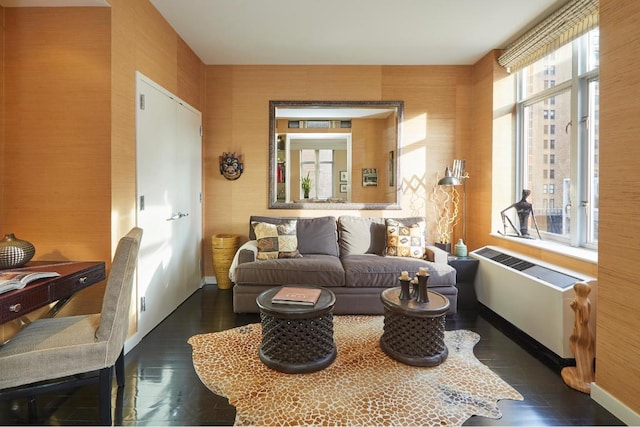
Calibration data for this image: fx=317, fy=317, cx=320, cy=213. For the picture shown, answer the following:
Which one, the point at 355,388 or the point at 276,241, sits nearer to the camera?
the point at 355,388

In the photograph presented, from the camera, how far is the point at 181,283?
3.38 metres

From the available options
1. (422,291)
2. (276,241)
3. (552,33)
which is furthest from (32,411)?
(552,33)

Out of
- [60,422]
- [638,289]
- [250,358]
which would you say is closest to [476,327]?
[638,289]

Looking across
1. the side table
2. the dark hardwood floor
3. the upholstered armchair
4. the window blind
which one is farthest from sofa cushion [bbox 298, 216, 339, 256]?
the window blind

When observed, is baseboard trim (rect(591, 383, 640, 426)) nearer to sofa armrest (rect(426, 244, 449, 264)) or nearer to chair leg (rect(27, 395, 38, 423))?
sofa armrest (rect(426, 244, 449, 264))

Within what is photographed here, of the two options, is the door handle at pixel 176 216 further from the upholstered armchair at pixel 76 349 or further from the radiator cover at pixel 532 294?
the radiator cover at pixel 532 294

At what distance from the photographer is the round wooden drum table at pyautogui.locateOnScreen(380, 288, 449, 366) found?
2.13m

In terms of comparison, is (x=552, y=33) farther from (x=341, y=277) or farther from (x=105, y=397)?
(x=105, y=397)

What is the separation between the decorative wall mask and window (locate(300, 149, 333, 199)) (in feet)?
2.58

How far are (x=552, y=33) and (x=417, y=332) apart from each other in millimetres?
2808

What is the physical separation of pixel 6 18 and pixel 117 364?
2417 millimetres

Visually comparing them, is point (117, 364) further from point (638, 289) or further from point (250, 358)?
point (638, 289)

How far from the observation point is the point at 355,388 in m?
1.91

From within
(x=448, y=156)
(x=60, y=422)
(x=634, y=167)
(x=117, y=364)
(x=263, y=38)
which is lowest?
(x=60, y=422)
